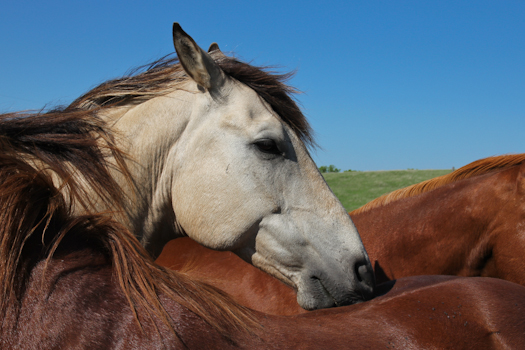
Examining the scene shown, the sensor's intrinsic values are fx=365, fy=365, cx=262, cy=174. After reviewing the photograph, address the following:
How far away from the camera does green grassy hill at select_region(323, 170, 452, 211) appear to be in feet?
47.6

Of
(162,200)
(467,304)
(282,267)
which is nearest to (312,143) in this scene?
(282,267)

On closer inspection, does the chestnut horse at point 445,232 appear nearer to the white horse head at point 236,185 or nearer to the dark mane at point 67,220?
the white horse head at point 236,185

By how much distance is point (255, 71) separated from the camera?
239cm

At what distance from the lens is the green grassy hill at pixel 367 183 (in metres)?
14.5

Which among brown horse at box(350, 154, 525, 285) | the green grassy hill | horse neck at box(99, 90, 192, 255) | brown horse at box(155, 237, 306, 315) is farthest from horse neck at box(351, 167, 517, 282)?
the green grassy hill

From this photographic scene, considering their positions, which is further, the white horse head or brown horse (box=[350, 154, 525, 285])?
brown horse (box=[350, 154, 525, 285])

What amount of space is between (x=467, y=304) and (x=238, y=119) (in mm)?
1446

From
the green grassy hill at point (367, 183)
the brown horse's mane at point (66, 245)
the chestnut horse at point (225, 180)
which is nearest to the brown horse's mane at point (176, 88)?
the chestnut horse at point (225, 180)

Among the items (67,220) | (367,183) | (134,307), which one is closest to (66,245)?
(67,220)

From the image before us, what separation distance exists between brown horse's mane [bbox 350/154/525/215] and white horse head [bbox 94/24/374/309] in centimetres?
122

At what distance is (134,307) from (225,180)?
0.98 meters

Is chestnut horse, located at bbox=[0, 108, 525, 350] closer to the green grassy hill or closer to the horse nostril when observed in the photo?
the horse nostril

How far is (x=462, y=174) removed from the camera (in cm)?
304

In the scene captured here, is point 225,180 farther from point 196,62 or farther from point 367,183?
point 367,183
